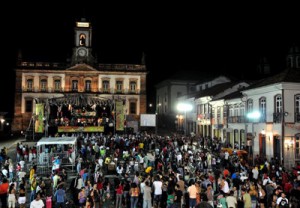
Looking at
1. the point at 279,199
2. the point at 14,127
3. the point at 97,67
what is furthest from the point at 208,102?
the point at 279,199

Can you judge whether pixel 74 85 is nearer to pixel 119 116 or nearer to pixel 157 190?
pixel 119 116

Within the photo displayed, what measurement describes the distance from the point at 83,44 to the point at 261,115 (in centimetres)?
3465

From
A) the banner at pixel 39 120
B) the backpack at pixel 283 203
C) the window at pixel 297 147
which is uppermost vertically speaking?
the banner at pixel 39 120

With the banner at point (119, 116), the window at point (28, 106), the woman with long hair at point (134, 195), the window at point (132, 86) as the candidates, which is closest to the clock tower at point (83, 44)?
the window at point (132, 86)

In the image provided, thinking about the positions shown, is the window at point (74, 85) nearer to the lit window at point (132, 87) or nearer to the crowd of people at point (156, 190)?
the lit window at point (132, 87)

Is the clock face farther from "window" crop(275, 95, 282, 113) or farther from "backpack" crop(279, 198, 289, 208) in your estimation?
"backpack" crop(279, 198, 289, 208)

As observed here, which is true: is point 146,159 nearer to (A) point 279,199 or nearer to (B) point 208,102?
(A) point 279,199

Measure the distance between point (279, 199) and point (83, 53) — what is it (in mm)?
48157

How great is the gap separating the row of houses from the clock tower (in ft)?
64.0

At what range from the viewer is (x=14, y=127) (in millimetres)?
52250

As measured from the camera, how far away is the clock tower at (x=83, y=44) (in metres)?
55.5

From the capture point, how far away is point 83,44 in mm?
56031

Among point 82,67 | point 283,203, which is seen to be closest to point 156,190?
point 283,203

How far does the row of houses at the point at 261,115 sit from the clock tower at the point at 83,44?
64.0 feet
